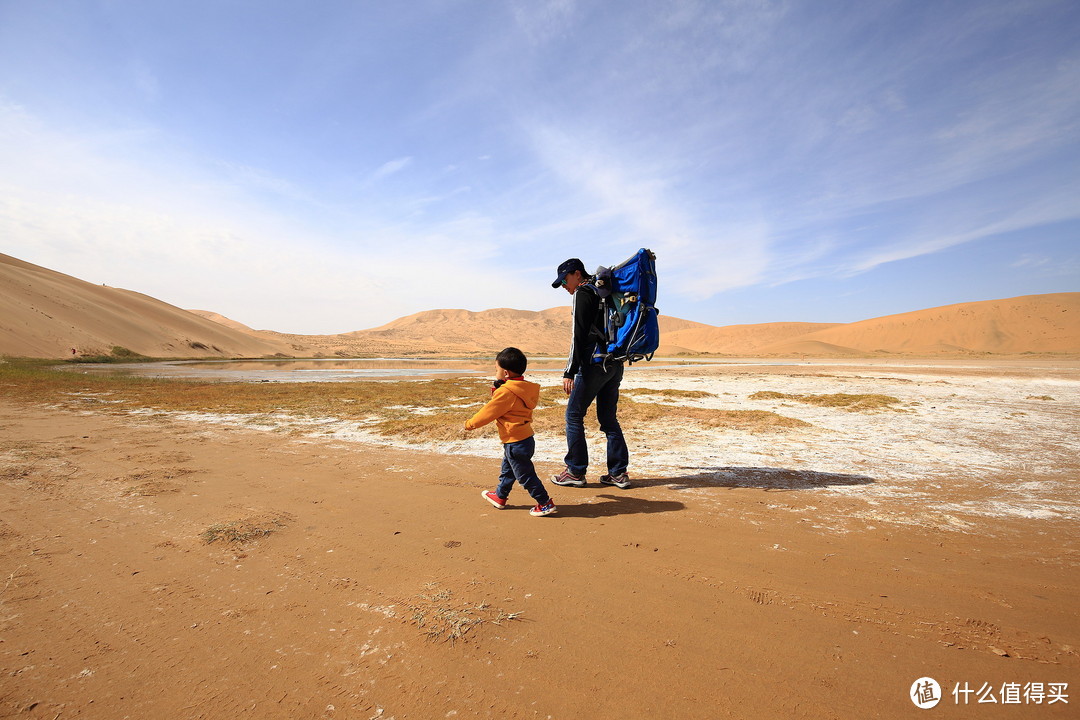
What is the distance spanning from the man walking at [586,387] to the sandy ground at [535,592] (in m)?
0.27

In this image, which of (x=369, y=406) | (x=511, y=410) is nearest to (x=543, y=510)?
(x=511, y=410)

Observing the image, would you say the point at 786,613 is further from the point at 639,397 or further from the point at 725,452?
the point at 639,397

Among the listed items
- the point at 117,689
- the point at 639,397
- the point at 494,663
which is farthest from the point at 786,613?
the point at 639,397

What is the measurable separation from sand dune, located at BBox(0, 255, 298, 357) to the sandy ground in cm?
4085

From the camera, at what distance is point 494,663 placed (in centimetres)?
189

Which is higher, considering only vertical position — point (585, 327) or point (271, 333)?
point (271, 333)

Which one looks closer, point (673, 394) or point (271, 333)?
point (673, 394)

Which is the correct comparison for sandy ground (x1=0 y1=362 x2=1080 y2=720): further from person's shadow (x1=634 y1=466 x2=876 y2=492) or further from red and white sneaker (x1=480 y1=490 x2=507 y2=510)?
red and white sneaker (x1=480 y1=490 x2=507 y2=510)

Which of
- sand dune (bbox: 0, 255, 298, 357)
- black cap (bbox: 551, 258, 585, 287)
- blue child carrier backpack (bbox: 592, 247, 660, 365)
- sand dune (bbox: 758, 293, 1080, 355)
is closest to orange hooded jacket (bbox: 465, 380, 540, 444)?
blue child carrier backpack (bbox: 592, 247, 660, 365)

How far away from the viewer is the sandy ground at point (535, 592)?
1.73 meters

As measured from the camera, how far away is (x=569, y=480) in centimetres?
461

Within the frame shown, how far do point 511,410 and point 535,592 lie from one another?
62.0 inches

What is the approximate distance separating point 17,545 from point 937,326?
87249 mm

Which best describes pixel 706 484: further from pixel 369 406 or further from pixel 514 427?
pixel 369 406
